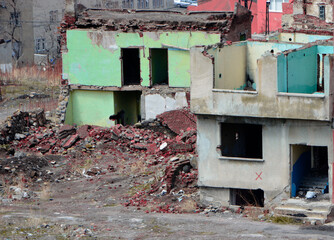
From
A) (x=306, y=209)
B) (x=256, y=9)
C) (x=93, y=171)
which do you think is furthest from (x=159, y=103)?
(x=256, y=9)

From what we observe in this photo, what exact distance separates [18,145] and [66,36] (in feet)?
19.0

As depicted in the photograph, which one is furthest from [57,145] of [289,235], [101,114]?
[289,235]

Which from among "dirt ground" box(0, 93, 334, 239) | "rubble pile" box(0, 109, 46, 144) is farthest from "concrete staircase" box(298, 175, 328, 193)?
"rubble pile" box(0, 109, 46, 144)

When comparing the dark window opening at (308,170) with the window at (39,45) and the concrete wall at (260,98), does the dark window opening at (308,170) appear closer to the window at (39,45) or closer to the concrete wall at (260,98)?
the concrete wall at (260,98)

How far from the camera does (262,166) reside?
70.8 ft

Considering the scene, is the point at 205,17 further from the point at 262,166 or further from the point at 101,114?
the point at 262,166

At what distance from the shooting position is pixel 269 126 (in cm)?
2138

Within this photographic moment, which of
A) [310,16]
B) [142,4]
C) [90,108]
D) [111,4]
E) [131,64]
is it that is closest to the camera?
[90,108]

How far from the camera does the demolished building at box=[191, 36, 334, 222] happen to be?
20812 mm

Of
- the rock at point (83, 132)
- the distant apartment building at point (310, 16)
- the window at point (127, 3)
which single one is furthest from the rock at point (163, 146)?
the window at point (127, 3)

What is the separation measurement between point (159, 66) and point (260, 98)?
1192cm

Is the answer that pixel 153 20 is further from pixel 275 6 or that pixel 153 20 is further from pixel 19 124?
pixel 275 6

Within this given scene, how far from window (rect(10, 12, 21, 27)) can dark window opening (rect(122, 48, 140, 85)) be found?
23.1 meters

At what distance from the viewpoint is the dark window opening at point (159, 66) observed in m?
32.1
